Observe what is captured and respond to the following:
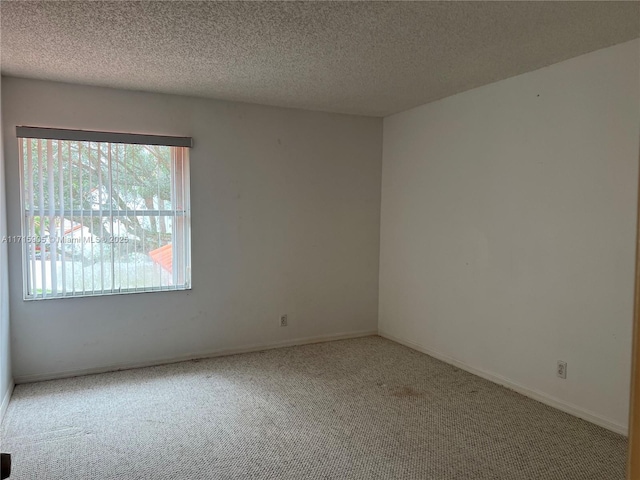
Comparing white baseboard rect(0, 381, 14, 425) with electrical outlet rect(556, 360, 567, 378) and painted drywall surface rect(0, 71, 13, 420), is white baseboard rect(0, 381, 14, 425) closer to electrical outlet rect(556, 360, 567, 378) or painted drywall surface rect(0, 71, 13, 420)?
painted drywall surface rect(0, 71, 13, 420)

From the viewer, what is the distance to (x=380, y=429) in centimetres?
282

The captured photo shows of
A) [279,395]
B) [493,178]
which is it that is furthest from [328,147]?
[279,395]

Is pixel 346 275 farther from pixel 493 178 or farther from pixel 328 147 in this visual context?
pixel 493 178

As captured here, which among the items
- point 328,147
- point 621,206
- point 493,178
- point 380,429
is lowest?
point 380,429

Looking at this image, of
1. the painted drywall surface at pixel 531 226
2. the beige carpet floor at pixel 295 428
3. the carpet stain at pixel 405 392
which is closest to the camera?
the beige carpet floor at pixel 295 428

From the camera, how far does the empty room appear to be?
8.19 ft

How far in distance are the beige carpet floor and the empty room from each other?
0.06 ft

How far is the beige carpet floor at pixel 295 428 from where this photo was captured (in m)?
2.38

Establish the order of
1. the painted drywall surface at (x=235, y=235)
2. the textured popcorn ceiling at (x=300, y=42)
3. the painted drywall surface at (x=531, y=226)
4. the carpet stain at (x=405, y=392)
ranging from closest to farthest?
the textured popcorn ceiling at (x=300, y=42)
the painted drywall surface at (x=531, y=226)
the carpet stain at (x=405, y=392)
the painted drywall surface at (x=235, y=235)

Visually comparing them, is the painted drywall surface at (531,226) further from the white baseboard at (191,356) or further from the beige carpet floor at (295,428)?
the white baseboard at (191,356)

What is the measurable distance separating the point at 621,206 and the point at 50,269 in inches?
158

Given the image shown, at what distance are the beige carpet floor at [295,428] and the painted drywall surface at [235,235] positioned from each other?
0.37 m

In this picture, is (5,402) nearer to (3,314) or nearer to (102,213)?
(3,314)

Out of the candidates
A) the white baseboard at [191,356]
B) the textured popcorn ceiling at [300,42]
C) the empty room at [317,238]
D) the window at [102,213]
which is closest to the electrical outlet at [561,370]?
the empty room at [317,238]
